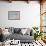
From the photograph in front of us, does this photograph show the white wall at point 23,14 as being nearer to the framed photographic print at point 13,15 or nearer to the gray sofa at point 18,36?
the framed photographic print at point 13,15

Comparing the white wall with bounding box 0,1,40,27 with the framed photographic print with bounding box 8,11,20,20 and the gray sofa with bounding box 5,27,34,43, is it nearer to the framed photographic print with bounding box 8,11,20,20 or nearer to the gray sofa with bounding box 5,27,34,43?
the framed photographic print with bounding box 8,11,20,20

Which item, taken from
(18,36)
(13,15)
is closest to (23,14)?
(13,15)

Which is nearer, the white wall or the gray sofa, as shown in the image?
the gray sofa

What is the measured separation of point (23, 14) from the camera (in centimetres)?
585

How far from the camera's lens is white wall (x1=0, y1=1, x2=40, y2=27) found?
580 centimetres

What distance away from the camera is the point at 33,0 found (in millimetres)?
5961

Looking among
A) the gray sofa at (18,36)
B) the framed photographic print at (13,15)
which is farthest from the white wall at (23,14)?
the gray sofa at (18,36)

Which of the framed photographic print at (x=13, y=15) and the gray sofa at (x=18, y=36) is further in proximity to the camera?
the framed photographic print at (x=13, y=15)

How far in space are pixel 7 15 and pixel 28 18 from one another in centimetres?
112

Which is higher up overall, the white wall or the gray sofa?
the white wall

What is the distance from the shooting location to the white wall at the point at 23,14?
5.80m

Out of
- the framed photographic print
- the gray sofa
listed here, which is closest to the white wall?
the framed photographic print

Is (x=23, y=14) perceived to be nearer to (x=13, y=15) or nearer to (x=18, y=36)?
(x=13, y=15)

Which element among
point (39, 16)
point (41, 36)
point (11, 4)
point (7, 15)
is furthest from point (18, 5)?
point (41, 36)
